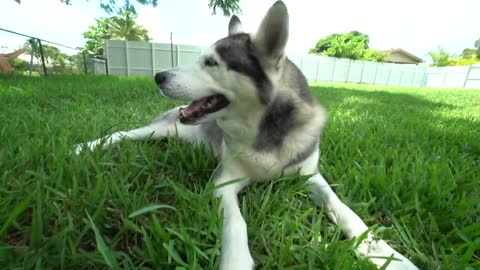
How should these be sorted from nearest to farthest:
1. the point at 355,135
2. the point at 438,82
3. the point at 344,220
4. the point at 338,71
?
the point at 344,220 → the point at 355,135 → the point at 338,71 → the point at 438,82

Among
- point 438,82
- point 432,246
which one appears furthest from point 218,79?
point 438,82

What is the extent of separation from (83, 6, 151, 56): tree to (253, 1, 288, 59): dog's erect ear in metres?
42.0

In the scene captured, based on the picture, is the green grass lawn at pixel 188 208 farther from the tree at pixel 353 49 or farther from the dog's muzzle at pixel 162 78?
the tree at pixel 353 49

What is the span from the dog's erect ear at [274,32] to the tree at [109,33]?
1652 inches

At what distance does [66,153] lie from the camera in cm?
156

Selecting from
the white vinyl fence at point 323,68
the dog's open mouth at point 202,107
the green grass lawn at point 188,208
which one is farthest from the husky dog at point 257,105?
the white vinyl fence at point 323,68

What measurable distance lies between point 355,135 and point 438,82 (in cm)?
3281

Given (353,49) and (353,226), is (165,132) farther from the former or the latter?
(353,49)

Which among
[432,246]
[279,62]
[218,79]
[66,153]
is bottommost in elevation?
[432,246]

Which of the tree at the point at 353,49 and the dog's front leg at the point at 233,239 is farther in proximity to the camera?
the tree at the point at 353,49

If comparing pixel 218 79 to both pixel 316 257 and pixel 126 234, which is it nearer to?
pixel 126 234

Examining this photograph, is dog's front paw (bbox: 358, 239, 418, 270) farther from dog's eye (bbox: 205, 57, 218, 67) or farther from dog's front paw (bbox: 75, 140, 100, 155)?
dog's front paw (bbox: 75, 140, 100, 155)

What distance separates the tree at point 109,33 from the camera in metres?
40.7

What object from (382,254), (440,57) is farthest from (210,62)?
(440,57)
